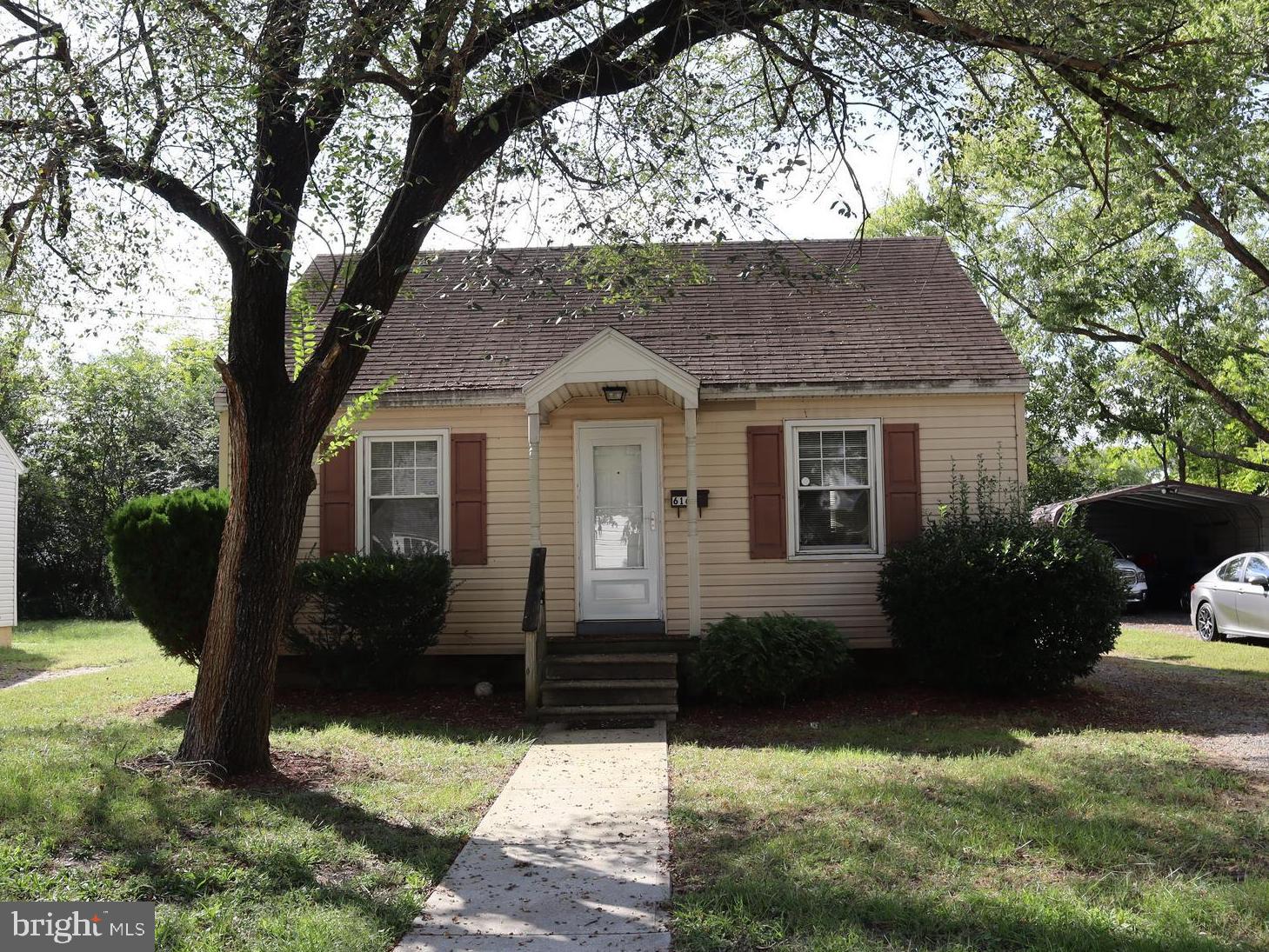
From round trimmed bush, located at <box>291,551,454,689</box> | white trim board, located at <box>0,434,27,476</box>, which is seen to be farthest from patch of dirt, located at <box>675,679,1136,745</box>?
white trim board, located at <box>0,434,27,476</box>

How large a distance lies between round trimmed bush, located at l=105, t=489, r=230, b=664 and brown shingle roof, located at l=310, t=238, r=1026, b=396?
256 centimetres

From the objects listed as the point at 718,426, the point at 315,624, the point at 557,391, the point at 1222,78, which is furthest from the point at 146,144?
the point at 1222,78

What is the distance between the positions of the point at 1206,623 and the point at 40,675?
17.3m

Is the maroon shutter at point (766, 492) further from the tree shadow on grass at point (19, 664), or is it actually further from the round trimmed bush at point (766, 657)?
the tree shadow on grass at point (19, 664)

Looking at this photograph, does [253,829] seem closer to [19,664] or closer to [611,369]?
[611,369]

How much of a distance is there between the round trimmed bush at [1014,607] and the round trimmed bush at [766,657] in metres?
0.94

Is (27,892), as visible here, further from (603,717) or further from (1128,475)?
(1128,475)

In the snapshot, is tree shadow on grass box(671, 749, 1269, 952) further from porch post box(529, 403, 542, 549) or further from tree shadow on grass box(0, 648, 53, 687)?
tree shadow on grass box(0, 648, 53, 687)

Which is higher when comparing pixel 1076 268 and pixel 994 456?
pixel 1076 268

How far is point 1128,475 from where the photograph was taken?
2454 inches

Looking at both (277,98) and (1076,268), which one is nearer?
(277,98)

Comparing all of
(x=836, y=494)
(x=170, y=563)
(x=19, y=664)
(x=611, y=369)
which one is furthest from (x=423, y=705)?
(x=19, y=664)

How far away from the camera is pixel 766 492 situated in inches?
462

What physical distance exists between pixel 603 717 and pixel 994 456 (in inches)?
207
